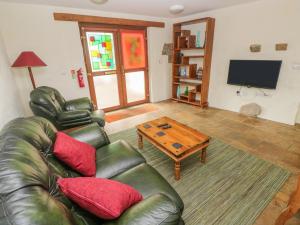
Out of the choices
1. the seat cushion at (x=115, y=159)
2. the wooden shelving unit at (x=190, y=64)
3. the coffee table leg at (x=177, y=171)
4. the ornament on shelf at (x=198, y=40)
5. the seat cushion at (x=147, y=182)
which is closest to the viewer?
the seat cushion at (x=147, y=182)

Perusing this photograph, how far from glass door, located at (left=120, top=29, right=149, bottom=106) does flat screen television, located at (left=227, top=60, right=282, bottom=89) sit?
221cm

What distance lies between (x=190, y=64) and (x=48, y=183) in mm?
4189

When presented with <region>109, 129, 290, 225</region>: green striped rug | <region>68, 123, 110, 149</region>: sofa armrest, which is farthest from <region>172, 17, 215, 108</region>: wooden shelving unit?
<region>68, 123, 110, 149</region>: sofa armrest

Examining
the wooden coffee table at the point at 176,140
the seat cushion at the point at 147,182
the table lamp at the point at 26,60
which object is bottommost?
the wooden coffee table at the point at 176,140

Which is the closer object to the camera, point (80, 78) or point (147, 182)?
point (147, 182)

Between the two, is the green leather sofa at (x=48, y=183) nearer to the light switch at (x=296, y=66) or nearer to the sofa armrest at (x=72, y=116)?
the sofa armrest at (x=72, y=116)

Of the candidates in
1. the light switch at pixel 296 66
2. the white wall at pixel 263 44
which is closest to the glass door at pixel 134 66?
the white wall at pixel 263 44

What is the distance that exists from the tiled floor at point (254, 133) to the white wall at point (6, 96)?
153 centimetres

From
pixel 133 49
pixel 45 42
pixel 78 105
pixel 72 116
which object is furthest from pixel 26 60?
pixel 133 49

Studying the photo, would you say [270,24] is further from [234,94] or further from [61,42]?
[61,42]

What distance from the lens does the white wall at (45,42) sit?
281cm

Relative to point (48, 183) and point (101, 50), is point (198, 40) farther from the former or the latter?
point (48, 183)

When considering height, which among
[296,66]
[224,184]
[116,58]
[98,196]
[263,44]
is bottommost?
[224,184]

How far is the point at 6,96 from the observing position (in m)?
2.38
